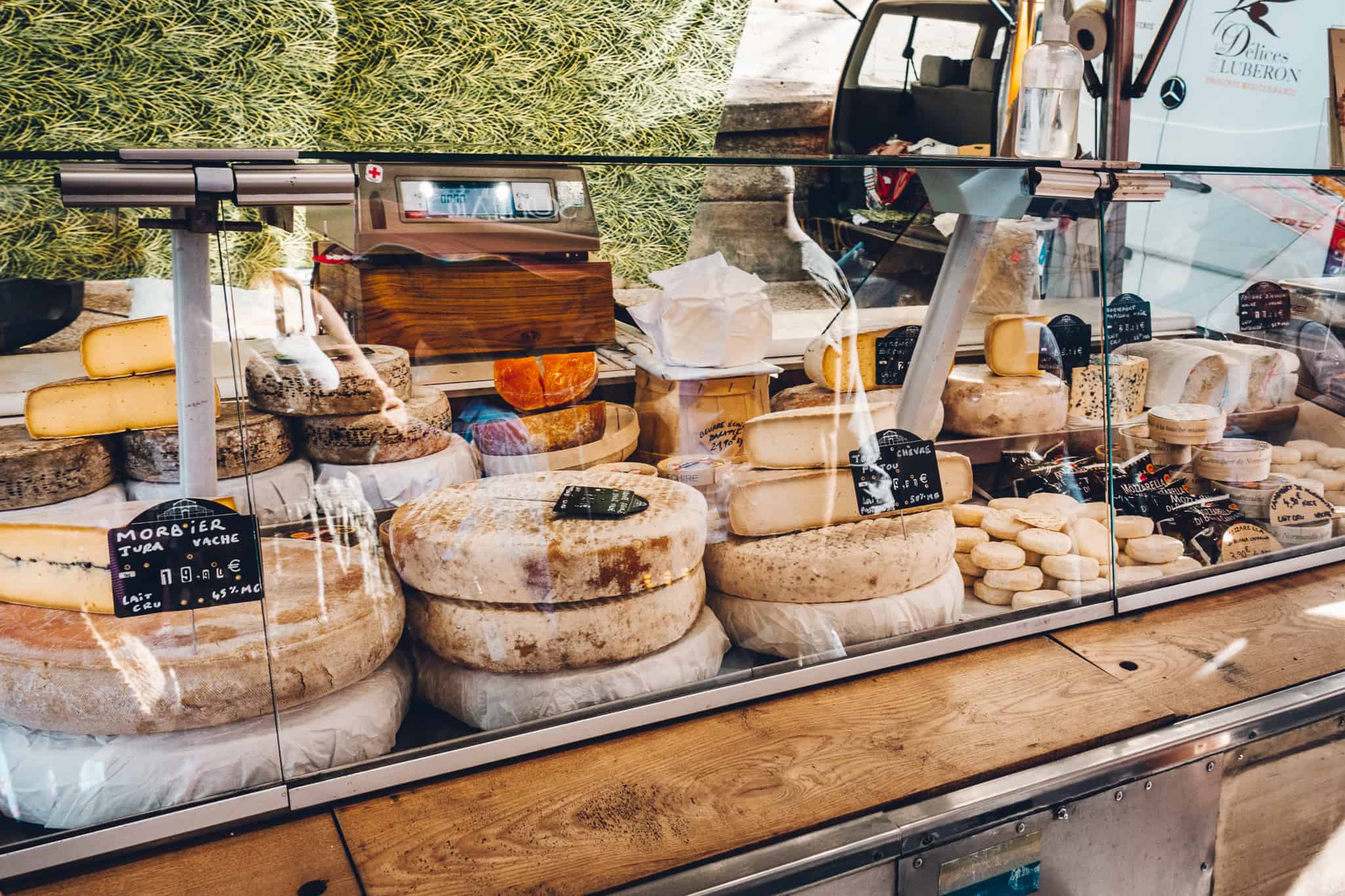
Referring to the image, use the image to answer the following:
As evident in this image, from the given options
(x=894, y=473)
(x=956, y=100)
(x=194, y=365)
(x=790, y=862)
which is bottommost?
(x=790, y=862)

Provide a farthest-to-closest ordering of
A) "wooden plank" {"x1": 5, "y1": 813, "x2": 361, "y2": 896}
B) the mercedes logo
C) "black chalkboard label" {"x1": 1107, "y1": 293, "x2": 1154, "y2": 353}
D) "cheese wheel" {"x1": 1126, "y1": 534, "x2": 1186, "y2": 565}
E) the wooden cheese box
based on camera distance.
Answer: the mercedes logo, "black chalkboard label" {"x1": 1107, "y1": 293, "x2": 1154, "y2": 353}, "cheese wheel" {"x1": 1126, "y1": 534, "x2": 1186, "y2": 565}, the wooden cheese box, "wooden plank" {"x1": 5, "y1": 813, "x2": 361, "y2": 896}

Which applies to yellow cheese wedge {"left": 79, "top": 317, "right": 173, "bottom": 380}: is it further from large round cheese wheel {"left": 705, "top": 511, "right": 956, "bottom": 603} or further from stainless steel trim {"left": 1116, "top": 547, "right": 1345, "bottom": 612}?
stainless steel trim {"left": 1116, "top": 547, "right": 1345, "bottom": 612}

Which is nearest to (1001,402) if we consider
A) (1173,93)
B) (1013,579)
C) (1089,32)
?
(1013,579)

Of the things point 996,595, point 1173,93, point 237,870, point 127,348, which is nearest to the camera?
point 237,870

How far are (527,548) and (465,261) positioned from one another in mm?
359

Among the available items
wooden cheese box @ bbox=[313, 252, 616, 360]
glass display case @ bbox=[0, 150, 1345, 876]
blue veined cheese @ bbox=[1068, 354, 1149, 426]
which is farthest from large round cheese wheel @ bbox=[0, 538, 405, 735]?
blue veined cheese @ bbox=[1068, 354, 1149, 426]

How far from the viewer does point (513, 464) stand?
1231 millimetres

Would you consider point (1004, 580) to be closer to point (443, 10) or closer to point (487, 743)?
point (487, 743)

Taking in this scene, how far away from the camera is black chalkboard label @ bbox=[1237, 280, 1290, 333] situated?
185 cm

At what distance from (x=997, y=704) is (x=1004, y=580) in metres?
0.25

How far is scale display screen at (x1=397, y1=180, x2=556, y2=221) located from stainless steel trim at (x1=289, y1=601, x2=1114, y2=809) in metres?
0.63

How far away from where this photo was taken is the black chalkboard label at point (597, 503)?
1.15m

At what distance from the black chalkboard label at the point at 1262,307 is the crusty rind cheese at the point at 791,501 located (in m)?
1.06

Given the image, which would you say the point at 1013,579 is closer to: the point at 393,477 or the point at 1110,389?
the point at 1110,389
